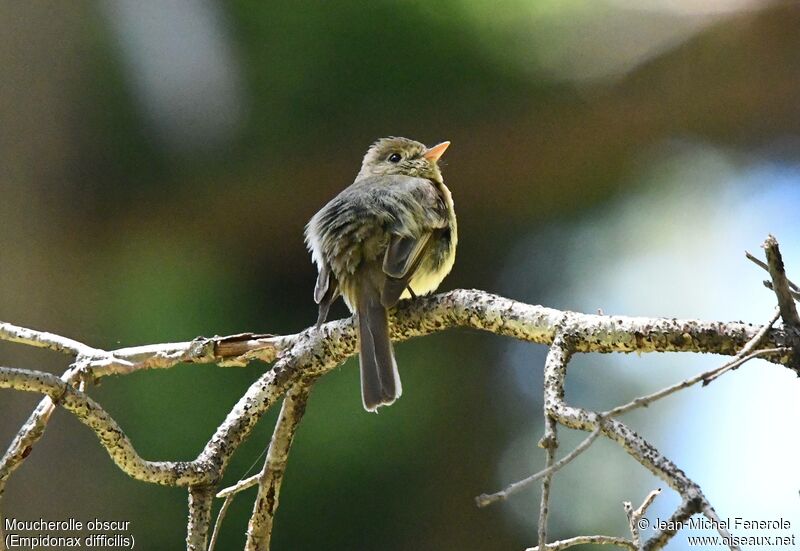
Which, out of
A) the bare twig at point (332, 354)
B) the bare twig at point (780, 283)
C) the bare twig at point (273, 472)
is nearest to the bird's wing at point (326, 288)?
the bare twig at point (332, 354)

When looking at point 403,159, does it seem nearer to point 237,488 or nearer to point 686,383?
point 237,488

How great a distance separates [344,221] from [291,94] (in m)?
3.15

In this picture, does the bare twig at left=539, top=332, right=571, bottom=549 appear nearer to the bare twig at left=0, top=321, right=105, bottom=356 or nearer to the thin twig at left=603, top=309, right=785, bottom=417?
the thin twig at left=603, top=309, right=785, bottom=417

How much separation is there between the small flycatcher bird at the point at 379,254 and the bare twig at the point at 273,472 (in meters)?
0.27

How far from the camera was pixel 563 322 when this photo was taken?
2004mm

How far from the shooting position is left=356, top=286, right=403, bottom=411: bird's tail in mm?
2666

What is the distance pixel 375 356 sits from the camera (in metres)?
2.66

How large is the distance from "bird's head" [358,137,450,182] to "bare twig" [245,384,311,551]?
1740 millimetres

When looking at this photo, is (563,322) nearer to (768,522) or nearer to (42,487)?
(768,522)

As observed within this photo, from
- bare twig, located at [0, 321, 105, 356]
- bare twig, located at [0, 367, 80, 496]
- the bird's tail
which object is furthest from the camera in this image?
the bird's tail

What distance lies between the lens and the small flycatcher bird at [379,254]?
8.89ft

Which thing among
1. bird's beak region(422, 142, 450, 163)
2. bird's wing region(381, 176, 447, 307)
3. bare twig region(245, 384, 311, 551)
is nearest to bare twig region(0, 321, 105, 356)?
bare twig region(245, 384, 311, 551)

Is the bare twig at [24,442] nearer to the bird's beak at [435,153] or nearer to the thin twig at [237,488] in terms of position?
the thin twig at [237,488]

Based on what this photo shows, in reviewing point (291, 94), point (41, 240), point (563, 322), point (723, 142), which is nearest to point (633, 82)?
point (723, 142)
